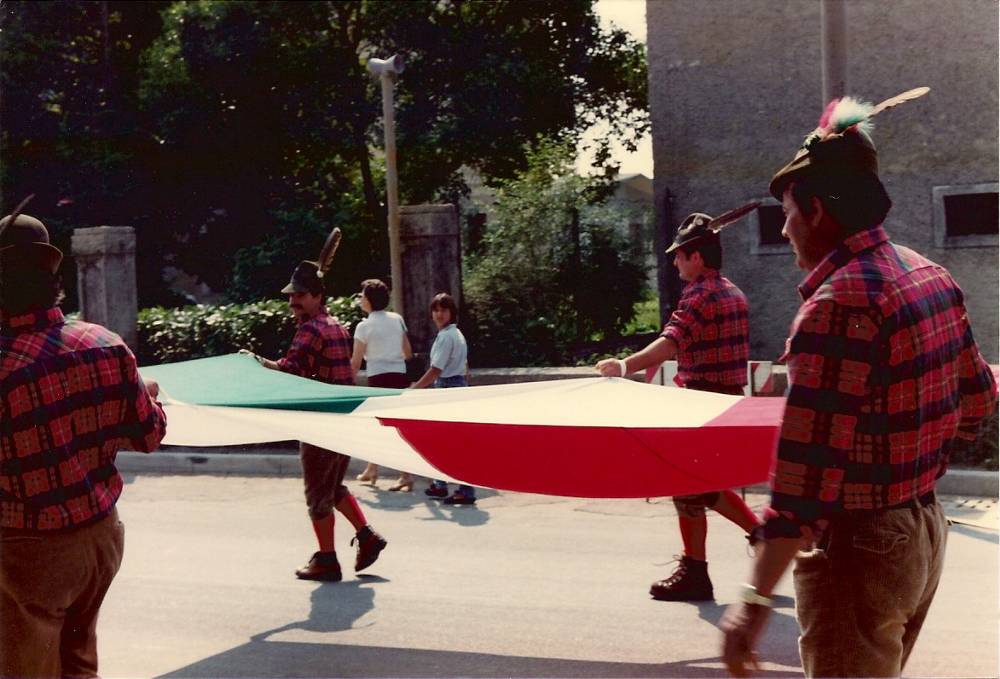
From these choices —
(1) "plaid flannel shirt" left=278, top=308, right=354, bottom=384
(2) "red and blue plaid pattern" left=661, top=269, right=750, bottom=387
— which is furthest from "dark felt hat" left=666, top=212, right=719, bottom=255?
(1) "plaid flannel shirt" left=278, top=308, right=354, bottom=384

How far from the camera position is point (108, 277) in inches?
605

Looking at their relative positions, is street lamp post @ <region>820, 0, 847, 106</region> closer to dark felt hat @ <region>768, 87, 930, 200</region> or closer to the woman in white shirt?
the woman in white shirt

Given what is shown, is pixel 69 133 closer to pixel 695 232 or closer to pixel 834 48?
pixel 834 48

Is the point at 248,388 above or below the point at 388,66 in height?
below

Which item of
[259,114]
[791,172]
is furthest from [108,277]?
[791,172]

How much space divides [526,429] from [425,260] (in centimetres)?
825

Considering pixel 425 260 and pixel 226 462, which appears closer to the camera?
pixel 226 462

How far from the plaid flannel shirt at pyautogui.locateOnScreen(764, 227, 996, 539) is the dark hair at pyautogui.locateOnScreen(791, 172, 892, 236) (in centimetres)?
3

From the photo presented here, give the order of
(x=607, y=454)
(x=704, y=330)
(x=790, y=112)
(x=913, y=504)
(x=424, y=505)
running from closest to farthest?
(x=913, y=504) < (x=607, y=454) < (x=704, y=330) < (x=424, y=505) < (x=790, y=112)

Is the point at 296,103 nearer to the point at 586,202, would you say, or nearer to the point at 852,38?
the point at 586,202

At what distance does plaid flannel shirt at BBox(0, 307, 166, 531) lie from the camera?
359 cm

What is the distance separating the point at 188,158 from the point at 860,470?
21.8m

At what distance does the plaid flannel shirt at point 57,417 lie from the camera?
359 centimetres

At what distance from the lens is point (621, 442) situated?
5191 mm
